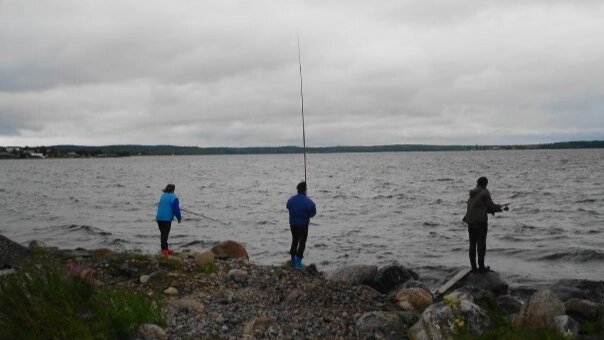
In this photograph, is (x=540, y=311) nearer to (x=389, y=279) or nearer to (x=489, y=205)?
(x=489, y=205)

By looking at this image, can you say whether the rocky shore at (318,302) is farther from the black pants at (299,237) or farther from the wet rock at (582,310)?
the black pants at (299,237)

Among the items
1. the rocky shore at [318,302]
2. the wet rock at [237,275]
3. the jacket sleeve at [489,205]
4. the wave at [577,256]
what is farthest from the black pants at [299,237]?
the wave at [577,256]

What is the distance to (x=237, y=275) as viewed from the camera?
12.0 metres

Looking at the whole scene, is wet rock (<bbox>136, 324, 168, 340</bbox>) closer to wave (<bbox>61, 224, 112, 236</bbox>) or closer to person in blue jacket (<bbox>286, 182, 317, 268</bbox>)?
person in blue jacket (<bbox>286, 182, 317, 268</bbox>)

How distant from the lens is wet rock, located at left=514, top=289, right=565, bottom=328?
824 cm

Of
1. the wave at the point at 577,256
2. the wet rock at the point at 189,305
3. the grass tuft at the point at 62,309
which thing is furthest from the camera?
the wave at the point at 577,256

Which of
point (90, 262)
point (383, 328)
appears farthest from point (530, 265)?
point (90, 262)

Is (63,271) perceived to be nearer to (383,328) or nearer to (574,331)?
(383,328)

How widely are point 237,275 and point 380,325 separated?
4349mm

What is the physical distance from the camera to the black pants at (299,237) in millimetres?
13734

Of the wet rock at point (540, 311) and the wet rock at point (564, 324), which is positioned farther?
the wet rock at point (540, 311)

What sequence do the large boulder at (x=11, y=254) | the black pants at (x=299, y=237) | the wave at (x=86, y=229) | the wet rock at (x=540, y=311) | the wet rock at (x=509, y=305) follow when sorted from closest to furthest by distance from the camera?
the wet rock at (x=540, y=311), the wet rock at (x=509, y=305), the large boulder at (x=11, y=254), the black pants at (x=299, y=237), the wave at (x=86, y=229)

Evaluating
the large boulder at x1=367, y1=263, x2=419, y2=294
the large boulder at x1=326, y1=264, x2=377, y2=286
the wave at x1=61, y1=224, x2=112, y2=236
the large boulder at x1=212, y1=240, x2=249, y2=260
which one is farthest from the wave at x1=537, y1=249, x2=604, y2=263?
the wave at x1=61, y1=224, x2=112, y2=236

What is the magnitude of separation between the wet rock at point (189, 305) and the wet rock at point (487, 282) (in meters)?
6.26
